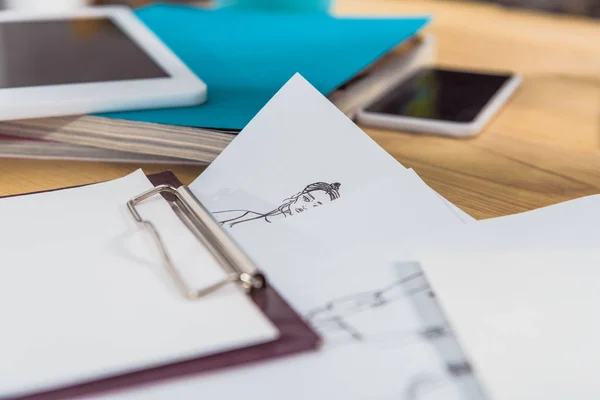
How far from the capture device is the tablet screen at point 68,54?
0.59 m

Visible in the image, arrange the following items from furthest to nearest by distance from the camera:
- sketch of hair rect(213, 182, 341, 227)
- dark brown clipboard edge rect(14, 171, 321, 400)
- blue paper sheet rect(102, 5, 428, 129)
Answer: blue paper sheet rect(102, 5, 428, 129) < sketch of hair rect(213, 182, 341, 227) < dark brown clipboard edge rect(14, 171, 321, 400)

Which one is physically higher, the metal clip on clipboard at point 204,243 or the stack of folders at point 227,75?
the stack of folders at point 227,75

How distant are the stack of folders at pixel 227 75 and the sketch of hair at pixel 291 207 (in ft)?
0.30

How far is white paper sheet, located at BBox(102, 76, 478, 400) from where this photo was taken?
0.30 m

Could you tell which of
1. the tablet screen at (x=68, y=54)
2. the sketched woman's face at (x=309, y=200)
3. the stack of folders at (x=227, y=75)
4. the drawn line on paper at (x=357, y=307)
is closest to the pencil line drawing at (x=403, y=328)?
the drawn line on paper at (x=357, y=307)

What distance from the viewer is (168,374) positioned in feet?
0.97

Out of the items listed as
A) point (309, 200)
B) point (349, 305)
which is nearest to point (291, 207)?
point (309, 200)

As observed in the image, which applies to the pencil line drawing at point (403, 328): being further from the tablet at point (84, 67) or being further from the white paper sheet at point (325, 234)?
the tablet at point (84, 67)

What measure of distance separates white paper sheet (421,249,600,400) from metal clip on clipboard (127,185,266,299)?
0.32 feet

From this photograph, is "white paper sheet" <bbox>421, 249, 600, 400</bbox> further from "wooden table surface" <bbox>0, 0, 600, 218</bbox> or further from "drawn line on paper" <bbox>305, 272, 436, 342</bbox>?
"wooden table surface" <bbox>0, 0, 600, 218</bbox>

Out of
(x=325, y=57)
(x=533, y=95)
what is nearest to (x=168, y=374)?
(x=325, y=57)

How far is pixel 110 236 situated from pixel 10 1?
3.12 ft

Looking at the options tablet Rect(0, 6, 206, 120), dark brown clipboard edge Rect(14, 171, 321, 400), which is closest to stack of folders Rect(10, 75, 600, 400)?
dark brown clipboard edge Rect(14, 171, 321, 400)

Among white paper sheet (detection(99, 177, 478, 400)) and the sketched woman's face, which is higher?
the sketched woman's face
